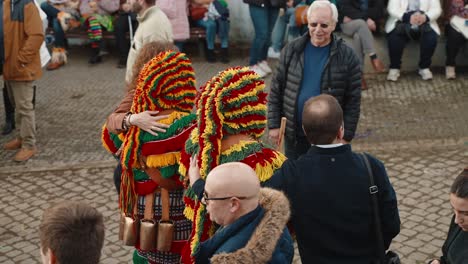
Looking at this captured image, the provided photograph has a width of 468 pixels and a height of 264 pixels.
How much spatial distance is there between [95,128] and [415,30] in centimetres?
470

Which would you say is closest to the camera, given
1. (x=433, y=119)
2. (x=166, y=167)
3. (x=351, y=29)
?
(x=166, y=167)

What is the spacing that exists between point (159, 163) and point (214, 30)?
7072mm

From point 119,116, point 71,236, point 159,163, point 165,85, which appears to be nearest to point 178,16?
point 119,116

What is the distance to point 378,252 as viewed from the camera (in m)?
3.49

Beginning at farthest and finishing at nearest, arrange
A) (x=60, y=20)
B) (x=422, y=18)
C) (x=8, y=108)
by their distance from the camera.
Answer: (x=60, y=20), (x=422, y=18), (x=8, y=108)

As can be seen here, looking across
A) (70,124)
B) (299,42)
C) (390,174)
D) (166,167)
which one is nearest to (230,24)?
(70,124)

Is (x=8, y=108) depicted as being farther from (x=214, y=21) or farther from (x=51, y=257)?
(x=51, y=257)

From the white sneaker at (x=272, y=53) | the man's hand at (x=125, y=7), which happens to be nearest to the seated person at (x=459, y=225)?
the white sneaker at (x=272, y=53)

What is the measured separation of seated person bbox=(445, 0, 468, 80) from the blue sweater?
22.2 feet

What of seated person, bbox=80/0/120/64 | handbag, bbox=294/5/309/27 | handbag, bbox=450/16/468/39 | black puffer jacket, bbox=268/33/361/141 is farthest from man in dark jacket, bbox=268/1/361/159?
seated person, bbox=80/0/120/64

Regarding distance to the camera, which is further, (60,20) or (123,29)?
(60,20)

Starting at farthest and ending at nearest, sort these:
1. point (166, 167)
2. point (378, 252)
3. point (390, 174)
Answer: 1. point (390, 174)
2. point (166, 167)
3. point (378, 252)

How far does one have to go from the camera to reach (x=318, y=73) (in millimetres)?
5180

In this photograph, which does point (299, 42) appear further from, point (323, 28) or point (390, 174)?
point (390, 174)
